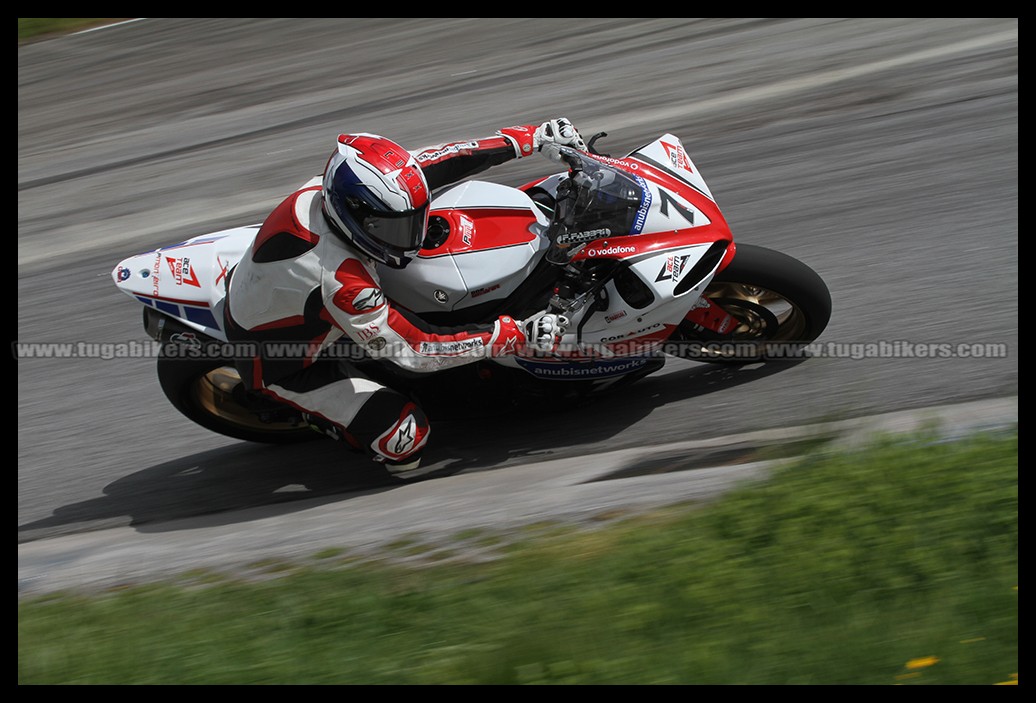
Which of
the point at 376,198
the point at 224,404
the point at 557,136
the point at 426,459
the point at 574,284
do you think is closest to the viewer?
the point at 376,198

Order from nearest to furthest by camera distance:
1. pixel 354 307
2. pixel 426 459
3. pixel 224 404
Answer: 1. pixel 354 307
2. pixel 426 459
3. pixel 224 404

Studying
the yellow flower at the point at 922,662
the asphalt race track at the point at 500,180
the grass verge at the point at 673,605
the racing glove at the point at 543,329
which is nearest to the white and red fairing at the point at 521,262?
the racing glove at the point at 543,329

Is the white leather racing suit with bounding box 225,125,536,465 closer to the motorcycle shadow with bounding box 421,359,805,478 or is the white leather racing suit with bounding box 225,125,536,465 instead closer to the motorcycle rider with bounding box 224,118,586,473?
the motorcycle rider with bounding box 224,118,586,473

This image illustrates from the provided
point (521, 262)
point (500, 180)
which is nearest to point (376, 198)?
point (521, 262)

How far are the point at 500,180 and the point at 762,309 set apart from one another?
3.23 m

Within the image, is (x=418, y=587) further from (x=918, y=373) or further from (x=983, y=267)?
(x=983, y=267)

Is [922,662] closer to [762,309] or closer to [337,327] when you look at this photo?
[762,309]

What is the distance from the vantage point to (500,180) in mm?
7688

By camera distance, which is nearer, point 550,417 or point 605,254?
point 605,254

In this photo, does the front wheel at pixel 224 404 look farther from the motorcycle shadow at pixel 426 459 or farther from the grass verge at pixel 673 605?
the grass verge at pixel 673 605

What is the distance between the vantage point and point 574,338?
15.4ft

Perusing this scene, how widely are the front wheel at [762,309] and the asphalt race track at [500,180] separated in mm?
154
